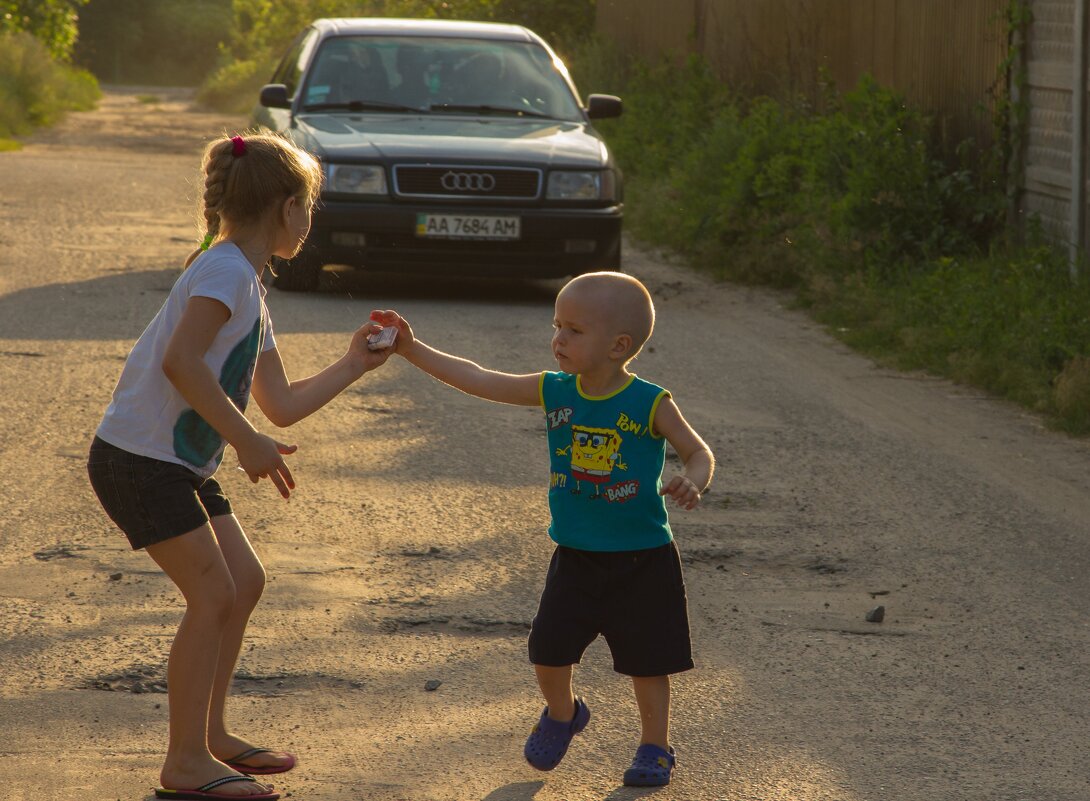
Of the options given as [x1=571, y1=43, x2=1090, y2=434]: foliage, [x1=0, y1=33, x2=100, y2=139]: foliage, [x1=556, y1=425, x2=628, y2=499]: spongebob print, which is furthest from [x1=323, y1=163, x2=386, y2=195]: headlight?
[x1=0, y1=33, x2=100, y2=139]: foliage

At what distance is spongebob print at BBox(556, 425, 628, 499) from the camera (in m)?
3.28

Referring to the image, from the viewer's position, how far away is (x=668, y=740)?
3584 millimetres

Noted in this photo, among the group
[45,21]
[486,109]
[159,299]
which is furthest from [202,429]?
[45,21]

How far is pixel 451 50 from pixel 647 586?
836cm

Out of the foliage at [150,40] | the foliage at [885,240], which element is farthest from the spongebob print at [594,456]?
the foliage at [150,40]

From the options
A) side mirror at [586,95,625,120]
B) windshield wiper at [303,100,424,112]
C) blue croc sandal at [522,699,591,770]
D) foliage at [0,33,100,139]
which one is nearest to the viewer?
blue croc sandal at [522,699,591,770]

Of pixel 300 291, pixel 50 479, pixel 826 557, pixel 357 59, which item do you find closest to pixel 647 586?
pixel 826 557

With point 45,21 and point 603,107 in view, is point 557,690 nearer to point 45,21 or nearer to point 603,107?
point 603,107

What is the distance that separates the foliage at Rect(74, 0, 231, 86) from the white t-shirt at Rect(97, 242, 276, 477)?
77856mm

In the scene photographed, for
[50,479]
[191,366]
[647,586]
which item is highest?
[191,366]

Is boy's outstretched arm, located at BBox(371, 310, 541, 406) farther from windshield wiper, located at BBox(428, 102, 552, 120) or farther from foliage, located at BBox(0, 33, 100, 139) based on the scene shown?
foliage, located at BBox(0, 33, 100, 139)

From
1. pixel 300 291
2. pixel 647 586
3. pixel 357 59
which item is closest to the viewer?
pixel 647 586

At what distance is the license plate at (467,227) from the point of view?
380 inches

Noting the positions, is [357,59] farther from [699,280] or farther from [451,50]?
[699,280]
